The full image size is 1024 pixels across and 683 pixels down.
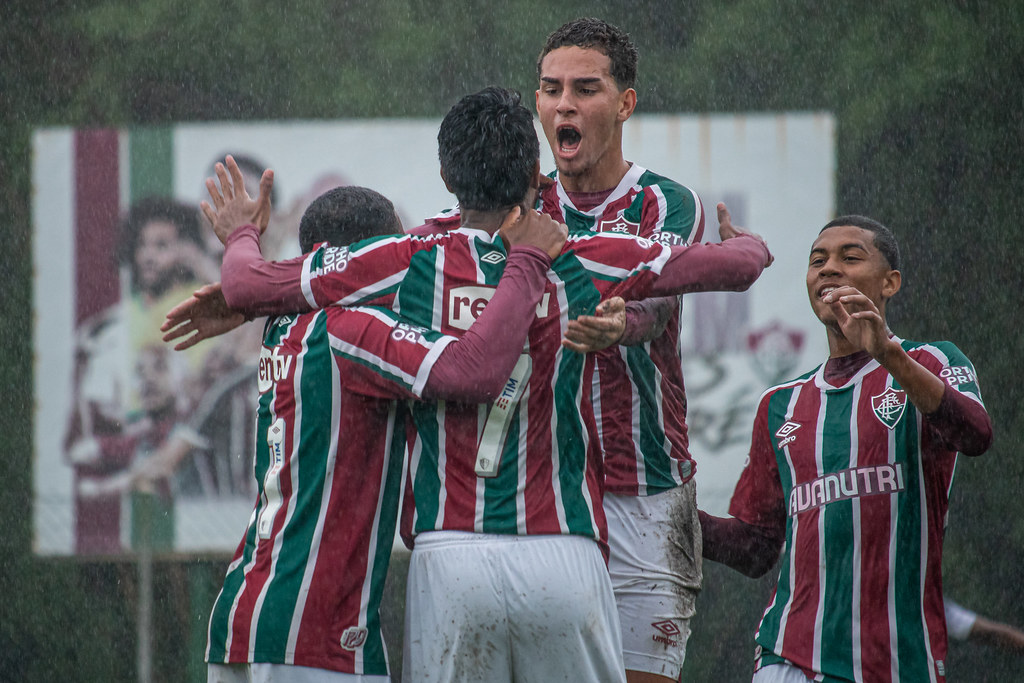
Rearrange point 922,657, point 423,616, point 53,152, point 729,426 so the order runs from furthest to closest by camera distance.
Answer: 1. point 53,152
2. point 729,426
3. point 922,657
4. point 423,616

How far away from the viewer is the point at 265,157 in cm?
811

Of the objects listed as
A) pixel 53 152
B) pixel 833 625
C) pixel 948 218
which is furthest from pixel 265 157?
pixel 833 625

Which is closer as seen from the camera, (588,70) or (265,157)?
(588,70)

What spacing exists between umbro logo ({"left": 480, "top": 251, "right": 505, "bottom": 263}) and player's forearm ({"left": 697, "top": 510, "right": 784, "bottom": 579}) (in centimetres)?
128

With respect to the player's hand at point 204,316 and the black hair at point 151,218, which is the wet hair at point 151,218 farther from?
the player's hand at point 204,316

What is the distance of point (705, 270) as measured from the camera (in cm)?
276

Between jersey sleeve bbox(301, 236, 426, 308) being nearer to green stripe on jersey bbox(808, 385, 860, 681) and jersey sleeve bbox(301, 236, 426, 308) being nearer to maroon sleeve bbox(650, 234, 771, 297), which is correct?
maroon sleeve bbox(650, 234, 771, 297)

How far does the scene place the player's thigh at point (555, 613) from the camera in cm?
251

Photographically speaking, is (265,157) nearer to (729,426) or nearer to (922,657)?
(729,426)

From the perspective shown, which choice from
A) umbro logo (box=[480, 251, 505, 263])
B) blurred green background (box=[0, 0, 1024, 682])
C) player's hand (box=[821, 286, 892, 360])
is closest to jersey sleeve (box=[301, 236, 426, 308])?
umbro logo (box=[480, 251, 505, 263])

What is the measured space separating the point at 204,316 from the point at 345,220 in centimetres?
49

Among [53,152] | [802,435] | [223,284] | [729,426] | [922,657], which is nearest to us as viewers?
[223,284]

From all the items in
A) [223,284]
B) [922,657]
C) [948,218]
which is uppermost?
[948,218]

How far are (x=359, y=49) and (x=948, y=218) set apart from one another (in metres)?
4.42
